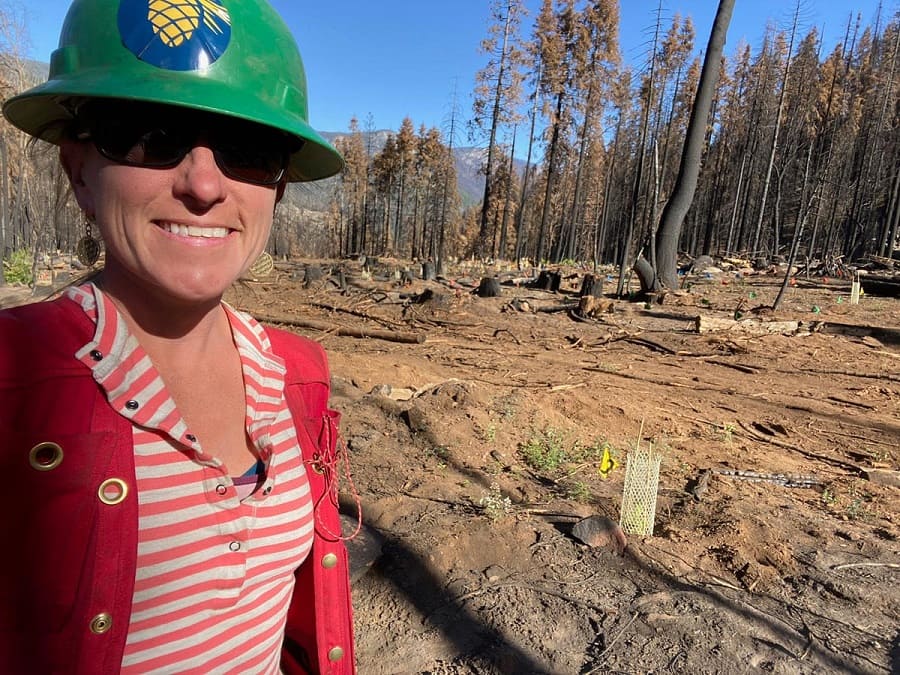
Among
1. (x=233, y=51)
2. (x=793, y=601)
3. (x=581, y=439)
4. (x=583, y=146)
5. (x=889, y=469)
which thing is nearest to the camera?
(x=233, y=51)

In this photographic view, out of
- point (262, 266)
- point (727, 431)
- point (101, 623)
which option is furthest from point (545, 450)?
point (101, 623)

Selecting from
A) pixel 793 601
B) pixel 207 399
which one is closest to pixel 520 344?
pixel 793 601

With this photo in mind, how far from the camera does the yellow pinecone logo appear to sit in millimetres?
832

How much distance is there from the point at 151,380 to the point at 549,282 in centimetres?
1496

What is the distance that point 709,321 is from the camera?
9719mm

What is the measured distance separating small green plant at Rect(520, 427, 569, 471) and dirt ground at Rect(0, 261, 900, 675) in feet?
0.07

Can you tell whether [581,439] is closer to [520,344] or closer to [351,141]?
[520,344]

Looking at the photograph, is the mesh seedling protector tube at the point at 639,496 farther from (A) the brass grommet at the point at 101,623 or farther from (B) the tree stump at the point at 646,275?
(B) the tree stump at the point at 646,275

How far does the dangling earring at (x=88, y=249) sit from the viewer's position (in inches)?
47.2

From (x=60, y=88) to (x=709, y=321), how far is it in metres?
10.5

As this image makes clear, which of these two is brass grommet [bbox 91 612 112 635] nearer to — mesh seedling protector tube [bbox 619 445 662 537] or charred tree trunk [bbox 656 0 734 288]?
mesh seedling protector tube [bbox 619 445 662 537]

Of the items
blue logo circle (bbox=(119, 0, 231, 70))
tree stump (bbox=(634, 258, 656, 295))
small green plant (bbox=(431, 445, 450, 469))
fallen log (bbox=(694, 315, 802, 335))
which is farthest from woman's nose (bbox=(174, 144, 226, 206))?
tree stump (bbox=(634, 258, 656, 295))

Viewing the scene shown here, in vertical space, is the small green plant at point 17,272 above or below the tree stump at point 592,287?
below

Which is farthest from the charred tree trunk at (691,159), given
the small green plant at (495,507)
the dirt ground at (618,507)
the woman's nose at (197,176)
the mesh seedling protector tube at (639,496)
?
the woman's nose at (197,176)
